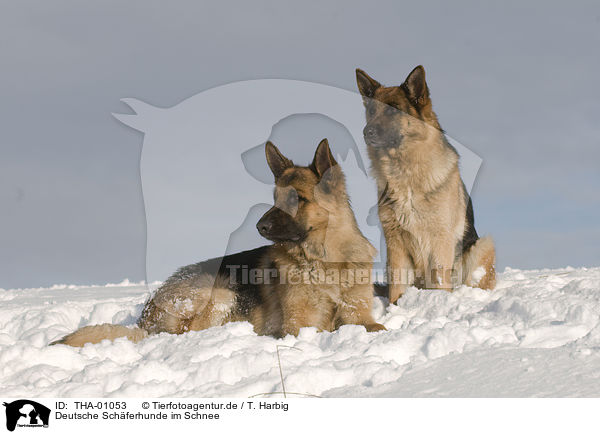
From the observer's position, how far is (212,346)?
4219mm

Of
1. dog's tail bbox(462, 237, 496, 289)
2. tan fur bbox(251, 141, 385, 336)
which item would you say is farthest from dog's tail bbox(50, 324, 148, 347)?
dog's tail bbox(462, 237, 496, 289)

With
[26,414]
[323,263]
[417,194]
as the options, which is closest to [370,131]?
[417,194]

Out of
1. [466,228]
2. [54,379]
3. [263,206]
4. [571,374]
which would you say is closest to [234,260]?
[263,206]

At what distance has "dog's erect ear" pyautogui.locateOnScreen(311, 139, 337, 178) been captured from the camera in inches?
199

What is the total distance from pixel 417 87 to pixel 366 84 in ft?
2.17

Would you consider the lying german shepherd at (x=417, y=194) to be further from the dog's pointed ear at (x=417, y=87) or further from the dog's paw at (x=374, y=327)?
the dog's paw at (x=374, y=327)

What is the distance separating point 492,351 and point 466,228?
130 inches

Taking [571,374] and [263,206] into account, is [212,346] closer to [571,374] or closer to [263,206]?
[263,206]

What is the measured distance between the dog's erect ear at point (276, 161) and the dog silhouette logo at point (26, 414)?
127 inches

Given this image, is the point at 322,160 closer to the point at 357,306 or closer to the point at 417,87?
the point at 357,306

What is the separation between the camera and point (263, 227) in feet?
16.5

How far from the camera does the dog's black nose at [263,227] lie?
5.04 metres

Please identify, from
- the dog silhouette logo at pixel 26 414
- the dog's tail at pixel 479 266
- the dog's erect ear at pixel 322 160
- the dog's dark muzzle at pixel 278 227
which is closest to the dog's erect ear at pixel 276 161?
the dog's erect ear at pixel 322 160

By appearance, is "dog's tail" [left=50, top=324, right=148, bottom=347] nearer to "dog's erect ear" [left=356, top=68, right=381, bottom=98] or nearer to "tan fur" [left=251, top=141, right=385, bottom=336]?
"tan fur" [left=251, top=141, right=385, bottom=336]
